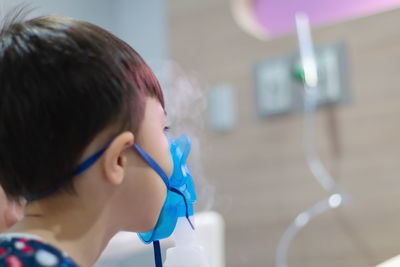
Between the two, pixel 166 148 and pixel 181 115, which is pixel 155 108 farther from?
pixel 181 115

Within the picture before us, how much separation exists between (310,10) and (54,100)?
1.25 m

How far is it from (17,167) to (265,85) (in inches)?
45.7

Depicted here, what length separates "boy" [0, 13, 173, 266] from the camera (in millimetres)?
765

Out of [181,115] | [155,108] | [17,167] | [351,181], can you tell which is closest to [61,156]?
[17,167]

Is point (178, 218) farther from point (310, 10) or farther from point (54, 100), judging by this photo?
point (310, 10)

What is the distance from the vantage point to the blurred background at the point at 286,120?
5.18 ft

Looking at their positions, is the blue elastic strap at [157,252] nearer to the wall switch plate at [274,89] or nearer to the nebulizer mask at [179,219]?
the nebulizer mask at [179,219]

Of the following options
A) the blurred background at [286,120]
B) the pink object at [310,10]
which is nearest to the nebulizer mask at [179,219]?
the blurred background at [286,120]

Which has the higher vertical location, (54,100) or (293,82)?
(54,100)

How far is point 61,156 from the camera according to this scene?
77cm

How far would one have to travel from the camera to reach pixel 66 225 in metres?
0.79

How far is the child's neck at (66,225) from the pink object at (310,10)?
1.17m

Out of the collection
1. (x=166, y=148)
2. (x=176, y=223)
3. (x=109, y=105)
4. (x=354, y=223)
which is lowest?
(x=354, y=223)

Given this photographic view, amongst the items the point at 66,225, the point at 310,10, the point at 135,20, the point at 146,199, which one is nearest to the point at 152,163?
the point at 146,199
